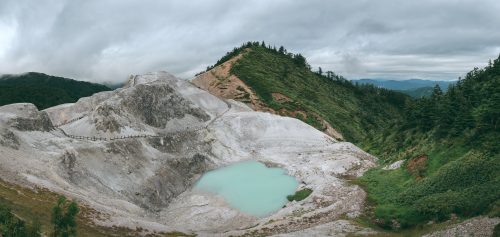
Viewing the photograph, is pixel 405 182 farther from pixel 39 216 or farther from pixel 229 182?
pixel 39 216

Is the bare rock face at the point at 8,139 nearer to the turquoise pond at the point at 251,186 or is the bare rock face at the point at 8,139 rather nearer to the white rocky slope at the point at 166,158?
the white rocky slope at the point at 166,158

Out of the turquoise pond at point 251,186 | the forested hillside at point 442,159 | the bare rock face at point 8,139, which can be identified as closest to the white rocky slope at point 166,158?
the bare rock face at point 8,139

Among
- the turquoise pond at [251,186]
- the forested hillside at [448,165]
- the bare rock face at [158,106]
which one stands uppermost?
the bare rock face at [158,106]

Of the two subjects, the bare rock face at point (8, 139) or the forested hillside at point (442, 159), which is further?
the bare rock face at point (8, 139)

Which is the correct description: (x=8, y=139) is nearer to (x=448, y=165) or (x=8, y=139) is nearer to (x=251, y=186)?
(x=251, y=186)

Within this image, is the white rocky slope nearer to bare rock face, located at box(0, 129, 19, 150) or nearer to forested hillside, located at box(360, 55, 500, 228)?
bare rock face, located at box(0, 129, 19, 150)

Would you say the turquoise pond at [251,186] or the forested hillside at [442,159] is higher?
the forested hillside at [442,159]
